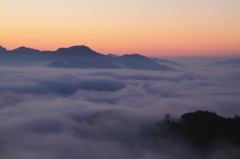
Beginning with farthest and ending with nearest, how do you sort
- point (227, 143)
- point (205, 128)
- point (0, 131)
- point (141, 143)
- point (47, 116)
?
point (47, 116)
point (0, 131)
point (141, 143)
point (205, 128)
point (227, 143)

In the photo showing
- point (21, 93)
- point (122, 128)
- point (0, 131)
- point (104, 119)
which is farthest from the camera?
point (21, 93)

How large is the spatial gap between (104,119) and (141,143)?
22.4 metres

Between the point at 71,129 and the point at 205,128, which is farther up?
the point at 205,128

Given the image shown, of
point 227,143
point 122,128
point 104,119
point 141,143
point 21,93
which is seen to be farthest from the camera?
point 21,93

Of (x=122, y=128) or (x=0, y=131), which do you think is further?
(x=122, y=128)

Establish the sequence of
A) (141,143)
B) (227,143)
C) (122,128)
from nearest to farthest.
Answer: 1. (227,143)
2. (141,143)
3. (122,128)

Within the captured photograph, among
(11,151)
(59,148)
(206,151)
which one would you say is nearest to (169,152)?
(206,151)

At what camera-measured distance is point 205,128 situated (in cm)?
6725

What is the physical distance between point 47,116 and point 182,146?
2215 inches

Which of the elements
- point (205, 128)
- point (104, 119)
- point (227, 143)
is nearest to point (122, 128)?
point (104, 119)

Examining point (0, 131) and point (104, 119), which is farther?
point (104, 119)

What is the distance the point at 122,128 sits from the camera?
86125mm

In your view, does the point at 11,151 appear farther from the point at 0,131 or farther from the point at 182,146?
the point at 182,146

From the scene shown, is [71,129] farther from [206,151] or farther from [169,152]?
[206,151]
